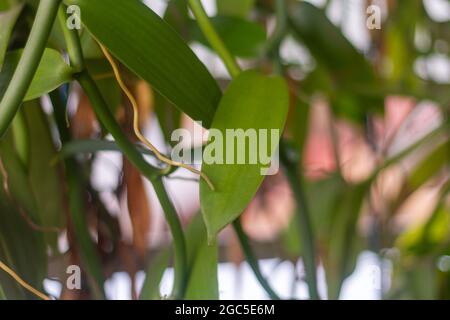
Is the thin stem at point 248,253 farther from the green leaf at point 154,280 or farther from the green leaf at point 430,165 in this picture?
the green leaf at point 430,165

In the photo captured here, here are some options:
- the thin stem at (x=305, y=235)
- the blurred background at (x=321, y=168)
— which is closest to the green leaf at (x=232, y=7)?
the blurred background at (x=321, y=168)

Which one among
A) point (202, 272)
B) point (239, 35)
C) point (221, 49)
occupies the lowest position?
point (202, 272)

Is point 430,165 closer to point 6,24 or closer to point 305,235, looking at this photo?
point 305,235

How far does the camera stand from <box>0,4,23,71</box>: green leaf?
10.6 inches

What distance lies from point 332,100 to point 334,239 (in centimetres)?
20

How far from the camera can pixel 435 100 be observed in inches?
24.8

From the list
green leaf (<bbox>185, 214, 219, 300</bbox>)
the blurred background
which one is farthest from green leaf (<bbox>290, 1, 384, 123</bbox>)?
green leaf (<bbox>185, 214, 219, 300</bbox>)

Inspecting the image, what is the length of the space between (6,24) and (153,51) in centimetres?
7

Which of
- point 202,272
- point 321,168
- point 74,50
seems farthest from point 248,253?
point 321,168

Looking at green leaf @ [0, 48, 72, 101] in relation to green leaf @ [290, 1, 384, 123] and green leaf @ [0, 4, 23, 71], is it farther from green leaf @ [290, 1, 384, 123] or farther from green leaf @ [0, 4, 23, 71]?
green leaf @ [290, 1, 384, 123]

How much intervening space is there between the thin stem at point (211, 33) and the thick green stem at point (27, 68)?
0.10 metres

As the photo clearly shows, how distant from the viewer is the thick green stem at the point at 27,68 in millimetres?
224

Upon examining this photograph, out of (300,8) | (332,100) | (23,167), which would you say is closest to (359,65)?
(300,8)

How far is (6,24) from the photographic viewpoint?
0.28 meters
